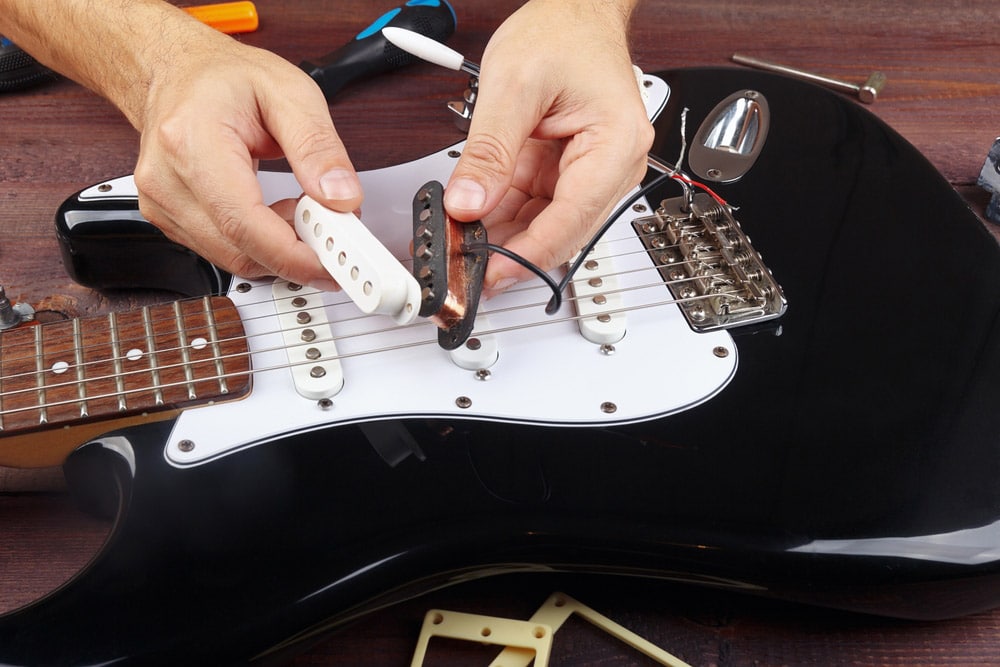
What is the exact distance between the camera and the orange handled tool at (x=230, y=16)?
1.14 metres

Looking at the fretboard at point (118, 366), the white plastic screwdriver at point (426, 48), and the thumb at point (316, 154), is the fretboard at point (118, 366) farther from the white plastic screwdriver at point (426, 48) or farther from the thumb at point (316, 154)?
the white plastic screwdriver at point (426, 48)

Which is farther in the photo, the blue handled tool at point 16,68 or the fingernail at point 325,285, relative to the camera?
the blue handled tool at point 16,68

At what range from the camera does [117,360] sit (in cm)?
71

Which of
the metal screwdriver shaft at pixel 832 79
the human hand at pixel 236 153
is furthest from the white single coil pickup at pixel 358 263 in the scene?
the metal screwdriver shaft at pixel 832 79

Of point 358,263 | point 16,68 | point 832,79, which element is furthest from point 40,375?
point 832,79

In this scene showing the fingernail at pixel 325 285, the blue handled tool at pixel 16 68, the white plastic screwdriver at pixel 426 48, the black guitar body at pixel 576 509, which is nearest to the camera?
the black guitar body at pixel 576 509

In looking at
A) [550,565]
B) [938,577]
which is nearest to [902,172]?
[938,577]

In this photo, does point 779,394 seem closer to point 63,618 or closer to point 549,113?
point 549,113

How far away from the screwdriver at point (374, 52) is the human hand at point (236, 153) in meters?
0.32

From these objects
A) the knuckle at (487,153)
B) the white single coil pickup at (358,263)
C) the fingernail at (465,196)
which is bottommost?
the white single coil pickup at (358,263)

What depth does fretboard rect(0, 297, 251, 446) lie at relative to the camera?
2.24 feet

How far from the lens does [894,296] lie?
798mm

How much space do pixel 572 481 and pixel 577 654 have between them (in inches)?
4.9

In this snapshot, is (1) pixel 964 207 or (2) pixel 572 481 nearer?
(2) pixel 572 481
